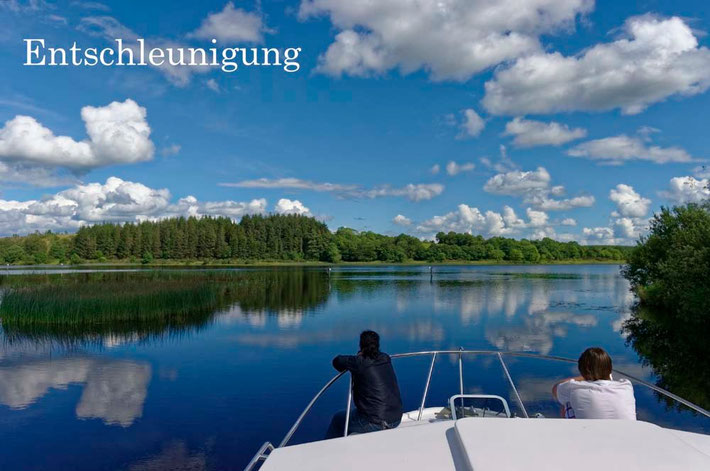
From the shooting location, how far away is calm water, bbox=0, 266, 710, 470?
7641 millimetres

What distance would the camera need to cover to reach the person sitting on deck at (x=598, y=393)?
3.46 m

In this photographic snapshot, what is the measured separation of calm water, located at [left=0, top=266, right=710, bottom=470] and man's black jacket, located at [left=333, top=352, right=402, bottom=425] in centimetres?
320

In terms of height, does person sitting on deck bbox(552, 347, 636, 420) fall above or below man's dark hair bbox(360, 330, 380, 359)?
below

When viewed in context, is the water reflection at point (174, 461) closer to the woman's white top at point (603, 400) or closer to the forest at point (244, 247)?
the woman's white top at point (603, 400)

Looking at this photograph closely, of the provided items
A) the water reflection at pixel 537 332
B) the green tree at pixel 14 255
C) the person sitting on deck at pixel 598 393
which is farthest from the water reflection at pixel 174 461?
the green tree at pixel 14 255

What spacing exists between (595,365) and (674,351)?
48.5 ft

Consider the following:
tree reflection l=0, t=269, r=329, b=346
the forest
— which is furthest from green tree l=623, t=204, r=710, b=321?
the forest

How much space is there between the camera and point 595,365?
366cm

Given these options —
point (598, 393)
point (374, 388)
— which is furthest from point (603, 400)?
point (374, 388)

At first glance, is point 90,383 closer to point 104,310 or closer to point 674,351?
point 104,310

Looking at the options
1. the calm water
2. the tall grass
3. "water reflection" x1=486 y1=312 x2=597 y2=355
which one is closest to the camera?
the calm water

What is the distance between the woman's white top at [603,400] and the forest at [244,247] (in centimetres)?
10089

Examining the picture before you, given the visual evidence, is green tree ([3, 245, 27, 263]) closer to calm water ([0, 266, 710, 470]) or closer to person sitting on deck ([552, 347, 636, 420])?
calm water ([0, 266, 710, 470])

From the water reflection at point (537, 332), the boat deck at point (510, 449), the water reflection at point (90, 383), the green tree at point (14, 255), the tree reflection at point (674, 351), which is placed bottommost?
the tree reflection at point (674, 351)
